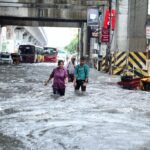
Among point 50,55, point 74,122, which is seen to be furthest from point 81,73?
point 50,55

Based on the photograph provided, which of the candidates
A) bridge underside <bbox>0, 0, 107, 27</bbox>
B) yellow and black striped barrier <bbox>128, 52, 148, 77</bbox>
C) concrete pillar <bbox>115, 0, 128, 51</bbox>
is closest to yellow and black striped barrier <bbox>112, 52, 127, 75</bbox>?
yellow and black striped barrier <bbox>128, 52, 148, 77</bbox>

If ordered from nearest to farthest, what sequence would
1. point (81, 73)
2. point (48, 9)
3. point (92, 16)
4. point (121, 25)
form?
point (81, 73), point (121, 25), point (92, 16), point (48, 9)

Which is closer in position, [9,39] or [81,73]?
[81,73]

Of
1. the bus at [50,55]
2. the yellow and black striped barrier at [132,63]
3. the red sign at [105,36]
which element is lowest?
the bus at [50,55]

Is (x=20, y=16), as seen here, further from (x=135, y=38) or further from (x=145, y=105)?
(x=145, y=105)

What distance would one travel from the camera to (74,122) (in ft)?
41.9

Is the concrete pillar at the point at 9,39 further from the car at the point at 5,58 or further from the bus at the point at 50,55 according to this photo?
the car at the point at 5,58

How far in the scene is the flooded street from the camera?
977cm

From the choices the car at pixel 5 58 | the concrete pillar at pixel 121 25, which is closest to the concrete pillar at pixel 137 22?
the concrete pillar at pixel 121 25

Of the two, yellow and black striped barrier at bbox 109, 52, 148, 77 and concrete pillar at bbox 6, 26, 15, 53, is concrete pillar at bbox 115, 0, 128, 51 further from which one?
concrete pillar at bbox 6, 26, 15, 53

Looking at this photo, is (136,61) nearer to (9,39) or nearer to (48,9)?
(48,9)

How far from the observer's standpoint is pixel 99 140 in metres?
10.1

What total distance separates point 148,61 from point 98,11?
21.2 meters

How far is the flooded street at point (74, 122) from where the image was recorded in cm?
977
